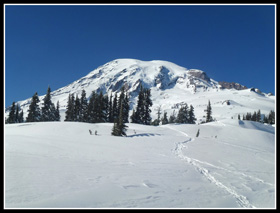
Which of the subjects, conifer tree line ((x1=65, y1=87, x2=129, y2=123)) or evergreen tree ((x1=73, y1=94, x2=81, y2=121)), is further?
evergreen tree ((x1=73, y1=94, x2=81, y2=121))

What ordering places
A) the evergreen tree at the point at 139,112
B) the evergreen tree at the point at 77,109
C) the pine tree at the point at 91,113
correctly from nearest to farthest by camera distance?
the pine tree at the point at 91,113 → the evergreen tree at the point at 139,112 → the evergreen tree at the point at 77,109

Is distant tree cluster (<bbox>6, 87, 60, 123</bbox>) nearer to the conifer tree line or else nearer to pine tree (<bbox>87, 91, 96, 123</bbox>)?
the conifer tree line

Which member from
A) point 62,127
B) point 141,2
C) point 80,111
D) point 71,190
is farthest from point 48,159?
point 80,111

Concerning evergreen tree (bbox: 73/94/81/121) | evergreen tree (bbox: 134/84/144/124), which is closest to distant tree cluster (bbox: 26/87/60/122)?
evergreen tree (bbox: 73/94/81/121)

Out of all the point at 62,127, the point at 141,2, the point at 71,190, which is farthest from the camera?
the point at 62,127

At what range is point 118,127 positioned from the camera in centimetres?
2758

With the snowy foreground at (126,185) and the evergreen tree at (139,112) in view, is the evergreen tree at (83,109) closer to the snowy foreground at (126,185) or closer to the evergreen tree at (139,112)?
the evergreen tree at (139,112)

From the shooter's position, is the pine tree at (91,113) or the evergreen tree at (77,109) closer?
the pine tree at (91,113)

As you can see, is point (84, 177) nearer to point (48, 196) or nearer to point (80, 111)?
point (48, 196)

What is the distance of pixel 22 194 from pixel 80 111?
54.8 m

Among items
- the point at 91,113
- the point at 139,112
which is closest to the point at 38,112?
the point at 91,113

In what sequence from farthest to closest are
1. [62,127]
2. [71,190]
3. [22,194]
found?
1. [62,127]
2. [71,190]
3. [22,194]

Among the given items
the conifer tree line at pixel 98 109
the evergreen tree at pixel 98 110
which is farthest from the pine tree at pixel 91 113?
the evergreen tree at pixel 98 110

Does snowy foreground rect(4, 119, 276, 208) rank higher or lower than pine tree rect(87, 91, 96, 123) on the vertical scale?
lower
